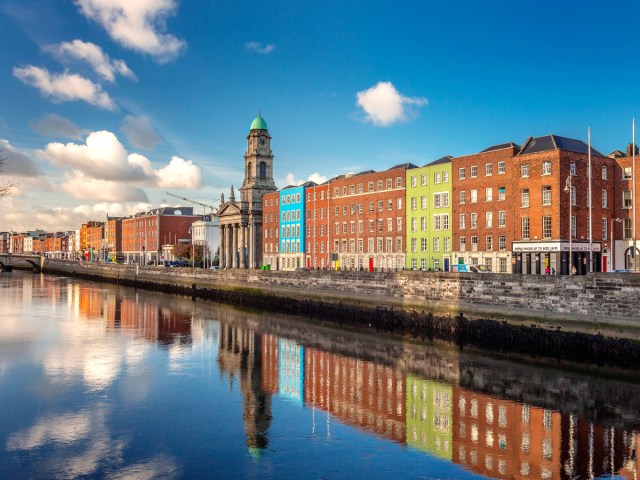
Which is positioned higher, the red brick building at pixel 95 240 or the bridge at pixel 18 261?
the red brick building at pixel 95 240

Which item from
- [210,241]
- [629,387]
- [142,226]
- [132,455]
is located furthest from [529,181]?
[142,226]

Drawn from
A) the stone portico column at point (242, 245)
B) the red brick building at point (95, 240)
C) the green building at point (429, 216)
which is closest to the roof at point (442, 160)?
the green building at point (429, 216)

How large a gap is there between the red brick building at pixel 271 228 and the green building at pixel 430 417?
62.6m

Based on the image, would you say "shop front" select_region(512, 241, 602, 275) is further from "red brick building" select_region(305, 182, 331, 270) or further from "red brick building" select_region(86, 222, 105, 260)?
"red brick building" select_region(86, 222, 105, 260)

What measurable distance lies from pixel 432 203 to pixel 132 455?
4686 centimetres

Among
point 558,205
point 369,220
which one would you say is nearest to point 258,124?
point 369,220

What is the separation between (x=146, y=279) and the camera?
88.8 metres

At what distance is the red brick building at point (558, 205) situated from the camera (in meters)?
45.6

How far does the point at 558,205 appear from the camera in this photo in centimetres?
4547

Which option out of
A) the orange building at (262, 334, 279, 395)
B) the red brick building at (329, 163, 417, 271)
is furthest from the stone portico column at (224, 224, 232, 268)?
the orange building at (262, 334, 279, 395)

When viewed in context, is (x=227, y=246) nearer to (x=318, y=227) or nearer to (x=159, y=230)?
(x=318, y=227)

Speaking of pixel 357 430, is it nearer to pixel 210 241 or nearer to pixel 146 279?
pixel 146 279

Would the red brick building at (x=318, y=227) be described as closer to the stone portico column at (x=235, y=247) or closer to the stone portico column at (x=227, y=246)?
the stone portico column at (x=235, y=247)

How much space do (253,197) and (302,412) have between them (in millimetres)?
78825
